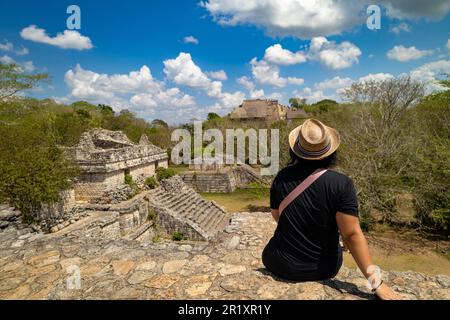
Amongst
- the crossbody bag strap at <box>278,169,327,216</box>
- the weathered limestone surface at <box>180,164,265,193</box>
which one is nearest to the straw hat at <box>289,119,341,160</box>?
the crossbody bag strap at <box>278,169,327,216</box>

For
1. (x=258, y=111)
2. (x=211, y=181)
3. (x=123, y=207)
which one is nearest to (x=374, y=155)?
(x=123, y=207)

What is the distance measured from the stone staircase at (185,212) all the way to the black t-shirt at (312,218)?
9.39 m

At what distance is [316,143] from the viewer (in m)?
2.62

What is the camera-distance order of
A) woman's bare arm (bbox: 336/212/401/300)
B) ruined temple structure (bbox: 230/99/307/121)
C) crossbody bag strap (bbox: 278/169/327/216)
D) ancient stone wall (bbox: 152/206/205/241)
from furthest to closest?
ruined temple structure (bbox: 230/99/307/121) < ancient stone wall (bbox: 152/206/205/241) < crossbody bag strap (bbox: 278/169/327/216) < woman's bare arm (bbox: 336/212/401/300)

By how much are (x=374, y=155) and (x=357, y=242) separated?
11.9 meters

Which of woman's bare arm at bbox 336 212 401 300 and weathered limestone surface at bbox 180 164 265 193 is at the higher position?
woman's bare arm at bbox 336 212 401 300

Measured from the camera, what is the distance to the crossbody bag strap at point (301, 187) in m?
2.62

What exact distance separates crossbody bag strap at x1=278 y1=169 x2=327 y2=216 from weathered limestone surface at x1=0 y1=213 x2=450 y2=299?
922mm

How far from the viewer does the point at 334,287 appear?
2.97 m

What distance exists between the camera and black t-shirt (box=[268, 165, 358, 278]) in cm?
251

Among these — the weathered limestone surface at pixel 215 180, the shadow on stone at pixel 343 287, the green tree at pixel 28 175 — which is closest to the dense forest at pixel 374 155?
the green tree at pixel 28 175

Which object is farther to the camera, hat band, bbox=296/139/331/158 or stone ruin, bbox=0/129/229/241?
stone ruin, bbox=0/129/229/241

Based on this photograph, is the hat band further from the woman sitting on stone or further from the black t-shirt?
the black t-shirt
